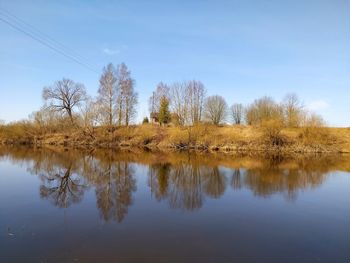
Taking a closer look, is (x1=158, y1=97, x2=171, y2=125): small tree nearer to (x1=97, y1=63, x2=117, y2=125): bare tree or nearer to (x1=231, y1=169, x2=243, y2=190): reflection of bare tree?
(x1=97, y1=63, x2=117, y2=125): bare tree

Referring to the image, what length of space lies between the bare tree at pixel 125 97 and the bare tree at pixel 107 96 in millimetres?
998

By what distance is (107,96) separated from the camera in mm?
42500

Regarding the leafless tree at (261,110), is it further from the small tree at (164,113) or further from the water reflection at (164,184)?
the water reflection at (164,184)

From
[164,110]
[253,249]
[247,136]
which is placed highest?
[164,110]

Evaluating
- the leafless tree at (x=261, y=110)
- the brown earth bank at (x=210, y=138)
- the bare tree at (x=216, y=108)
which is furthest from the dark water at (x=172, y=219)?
the bare tree at (x=216, y=108)

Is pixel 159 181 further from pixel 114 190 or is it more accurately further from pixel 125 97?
pixel 125 97

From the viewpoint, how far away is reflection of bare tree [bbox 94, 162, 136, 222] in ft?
30.3

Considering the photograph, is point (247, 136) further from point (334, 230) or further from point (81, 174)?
point (334, 230)

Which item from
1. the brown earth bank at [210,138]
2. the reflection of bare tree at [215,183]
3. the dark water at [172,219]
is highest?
the brown earth bank at [210,138]

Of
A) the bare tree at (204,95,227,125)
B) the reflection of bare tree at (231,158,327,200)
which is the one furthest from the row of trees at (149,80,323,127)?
the reflection of bare tree at (231,158,327,200)

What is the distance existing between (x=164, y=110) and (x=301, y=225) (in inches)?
1717

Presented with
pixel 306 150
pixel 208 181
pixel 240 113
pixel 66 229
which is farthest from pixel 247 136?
pixel 66 229

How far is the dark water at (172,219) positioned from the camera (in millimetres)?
6137

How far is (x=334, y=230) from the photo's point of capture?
311 inches
